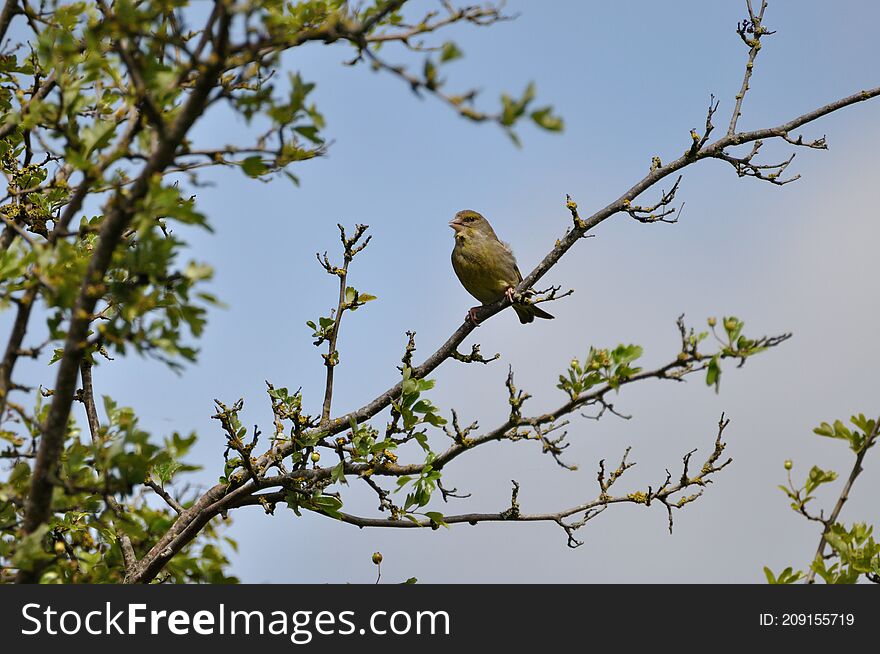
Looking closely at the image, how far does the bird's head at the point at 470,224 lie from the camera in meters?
10.2

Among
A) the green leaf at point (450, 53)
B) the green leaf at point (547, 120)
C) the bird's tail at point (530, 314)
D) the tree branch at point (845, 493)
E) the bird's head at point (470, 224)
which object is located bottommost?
the tree branch at point (845, 493)

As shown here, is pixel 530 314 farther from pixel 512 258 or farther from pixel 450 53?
pixel 450 53

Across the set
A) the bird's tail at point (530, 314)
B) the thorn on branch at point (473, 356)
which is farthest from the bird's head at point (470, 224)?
the thorn on branch at point (473, 356)

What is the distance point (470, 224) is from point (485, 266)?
2.94ft

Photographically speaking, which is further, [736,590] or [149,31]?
[736,590]

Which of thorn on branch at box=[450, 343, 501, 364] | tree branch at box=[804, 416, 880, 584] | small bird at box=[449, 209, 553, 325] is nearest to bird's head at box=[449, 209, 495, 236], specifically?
small bird at box=[449, 209, 553, 325]

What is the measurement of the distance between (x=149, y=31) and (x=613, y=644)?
3576 mm

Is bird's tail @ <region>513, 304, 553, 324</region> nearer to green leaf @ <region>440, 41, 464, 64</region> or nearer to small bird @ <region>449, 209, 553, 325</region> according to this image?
small bird @ <region>449, 209, 553, 325</region>

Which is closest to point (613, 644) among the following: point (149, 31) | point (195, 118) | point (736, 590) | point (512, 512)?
point (736, 590)

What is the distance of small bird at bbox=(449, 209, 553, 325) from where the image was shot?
9594 millimetres

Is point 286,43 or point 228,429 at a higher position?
point 286,43

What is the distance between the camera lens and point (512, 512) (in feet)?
19.9

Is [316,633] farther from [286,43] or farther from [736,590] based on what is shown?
[286,43]

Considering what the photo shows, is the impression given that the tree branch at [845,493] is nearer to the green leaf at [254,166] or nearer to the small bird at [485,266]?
the green leaf at [254,166]
